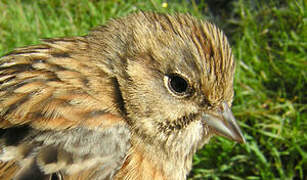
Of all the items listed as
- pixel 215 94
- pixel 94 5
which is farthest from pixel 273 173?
pixel 94 5

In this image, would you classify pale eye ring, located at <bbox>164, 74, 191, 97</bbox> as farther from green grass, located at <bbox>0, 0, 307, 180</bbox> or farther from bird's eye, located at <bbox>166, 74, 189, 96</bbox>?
green grass, located at <bbox>0, 0, 307, 180</bbox>

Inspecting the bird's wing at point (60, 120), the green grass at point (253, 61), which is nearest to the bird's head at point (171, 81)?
the bird's wing at point (60, 120)

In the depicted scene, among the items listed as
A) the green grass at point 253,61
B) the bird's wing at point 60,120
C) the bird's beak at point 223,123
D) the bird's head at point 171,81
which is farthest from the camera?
the green grass at point 253,61

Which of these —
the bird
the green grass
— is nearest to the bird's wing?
the bird

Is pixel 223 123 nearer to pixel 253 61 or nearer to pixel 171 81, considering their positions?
pixel 171 81

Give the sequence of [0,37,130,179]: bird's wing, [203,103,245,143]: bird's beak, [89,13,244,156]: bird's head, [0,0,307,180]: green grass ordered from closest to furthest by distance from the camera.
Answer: [0,37,130,179]: bird's wing
[89,13,244,156]: bird's head
[203,103,245,143]: bird's beak
[0,0,307,180]: green grass

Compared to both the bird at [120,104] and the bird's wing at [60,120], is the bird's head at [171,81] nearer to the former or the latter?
the bird at [120,104]

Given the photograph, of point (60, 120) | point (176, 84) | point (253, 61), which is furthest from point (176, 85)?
point (253, 61)

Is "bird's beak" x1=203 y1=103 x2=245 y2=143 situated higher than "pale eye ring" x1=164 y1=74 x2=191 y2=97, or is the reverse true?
"pale eye ring" x1=164 y1=74 x2=191 y2=97
